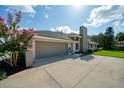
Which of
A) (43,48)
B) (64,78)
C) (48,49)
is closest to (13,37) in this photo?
(64,78)

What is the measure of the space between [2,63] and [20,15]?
155 inches

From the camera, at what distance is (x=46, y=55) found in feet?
39.6

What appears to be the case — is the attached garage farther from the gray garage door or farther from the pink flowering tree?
the pink flowering tree

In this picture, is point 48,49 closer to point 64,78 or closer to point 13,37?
point 13,37

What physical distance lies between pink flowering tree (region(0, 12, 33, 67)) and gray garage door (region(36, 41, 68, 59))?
3.80 metres

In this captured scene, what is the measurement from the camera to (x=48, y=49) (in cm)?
1241

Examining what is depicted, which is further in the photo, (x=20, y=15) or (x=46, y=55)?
Result: (x=46, y=55)

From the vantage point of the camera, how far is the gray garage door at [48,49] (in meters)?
11.1

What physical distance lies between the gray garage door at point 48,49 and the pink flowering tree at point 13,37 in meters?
3.80

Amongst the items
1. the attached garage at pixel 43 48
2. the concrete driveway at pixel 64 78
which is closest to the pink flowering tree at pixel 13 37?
the attached garage at pixel 43 48

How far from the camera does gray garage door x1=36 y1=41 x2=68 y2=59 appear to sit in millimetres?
11075

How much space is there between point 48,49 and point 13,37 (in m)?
6.01
